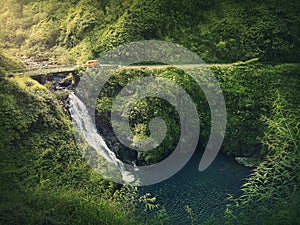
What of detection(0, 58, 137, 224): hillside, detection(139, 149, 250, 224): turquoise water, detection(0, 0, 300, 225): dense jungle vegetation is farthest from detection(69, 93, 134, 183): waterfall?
detection(139, 149, 250, 224): turquoise water

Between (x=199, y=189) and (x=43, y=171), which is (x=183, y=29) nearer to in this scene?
(x=199, y=189)

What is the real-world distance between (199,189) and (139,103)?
21.3 ft

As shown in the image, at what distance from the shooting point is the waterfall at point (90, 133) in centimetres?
2030

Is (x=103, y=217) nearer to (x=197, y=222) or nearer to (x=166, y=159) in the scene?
(x=197, y=222)

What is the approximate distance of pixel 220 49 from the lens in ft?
88.1

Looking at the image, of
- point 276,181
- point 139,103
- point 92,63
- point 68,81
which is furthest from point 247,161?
point 68,81

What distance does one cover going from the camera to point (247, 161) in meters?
20.8

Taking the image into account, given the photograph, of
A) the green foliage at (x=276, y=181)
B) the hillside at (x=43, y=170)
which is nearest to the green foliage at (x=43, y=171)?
the hillside at (x=43, y=170)

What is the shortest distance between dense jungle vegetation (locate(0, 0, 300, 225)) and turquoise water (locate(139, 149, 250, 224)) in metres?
0.73

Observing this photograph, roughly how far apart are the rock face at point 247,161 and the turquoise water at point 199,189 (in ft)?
0.75

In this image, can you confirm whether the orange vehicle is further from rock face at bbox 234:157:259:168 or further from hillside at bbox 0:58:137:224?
rock face at bbox 234:157:259:168

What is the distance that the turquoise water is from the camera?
16656 mm

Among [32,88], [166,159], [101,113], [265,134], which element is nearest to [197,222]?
[166,159]

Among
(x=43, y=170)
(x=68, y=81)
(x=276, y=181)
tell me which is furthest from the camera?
(x=68, y=81)
